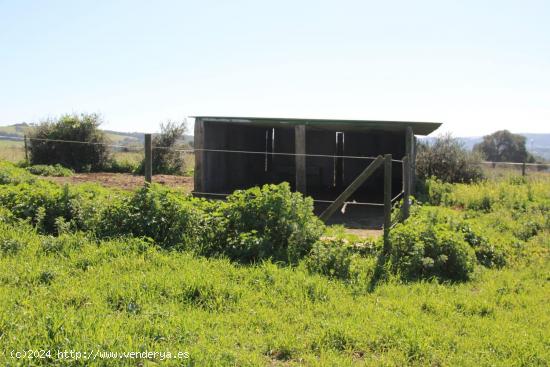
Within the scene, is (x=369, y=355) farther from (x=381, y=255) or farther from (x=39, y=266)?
(x=39, y=266)

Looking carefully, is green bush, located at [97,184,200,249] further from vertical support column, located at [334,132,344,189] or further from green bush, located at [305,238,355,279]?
vertical support column, located at [334,132,344,189]

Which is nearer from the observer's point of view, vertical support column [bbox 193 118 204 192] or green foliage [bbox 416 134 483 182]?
vertical support column [bbox 193 118 204 192]

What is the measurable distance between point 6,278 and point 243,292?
2661mm

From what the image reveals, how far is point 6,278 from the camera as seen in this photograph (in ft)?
18.6

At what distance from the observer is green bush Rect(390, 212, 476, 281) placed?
665 cm

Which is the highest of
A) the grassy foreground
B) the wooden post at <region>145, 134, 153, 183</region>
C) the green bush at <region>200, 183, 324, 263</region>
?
the wooden post at <region>145, 134, 153, 183</region>

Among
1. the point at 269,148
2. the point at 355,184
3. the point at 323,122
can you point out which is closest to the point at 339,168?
the point at 269,148

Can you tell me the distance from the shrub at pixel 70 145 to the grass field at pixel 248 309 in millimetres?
14145

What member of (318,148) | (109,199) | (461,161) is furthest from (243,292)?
(461,161)

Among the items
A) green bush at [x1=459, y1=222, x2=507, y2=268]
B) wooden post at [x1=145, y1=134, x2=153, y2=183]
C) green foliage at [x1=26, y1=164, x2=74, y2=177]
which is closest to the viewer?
green bush at [x1=459, y1=222, x2=507, y2=268]

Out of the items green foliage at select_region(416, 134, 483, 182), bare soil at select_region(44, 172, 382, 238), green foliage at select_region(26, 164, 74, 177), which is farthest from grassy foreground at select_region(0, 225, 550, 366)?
green foliage at select_region(416, 134, 483, 182)

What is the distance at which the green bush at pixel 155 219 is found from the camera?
7352 millimetres

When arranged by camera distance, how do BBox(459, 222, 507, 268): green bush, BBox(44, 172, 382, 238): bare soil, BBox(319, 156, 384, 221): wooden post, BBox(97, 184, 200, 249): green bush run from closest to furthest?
BBox(97, 184, 200, 249): green bush < BBox(459, 222, 507, 268): green bush < BBox(319, 156, 384, 221): wooden post < BBox(44, 172, 382, 238): bare soil

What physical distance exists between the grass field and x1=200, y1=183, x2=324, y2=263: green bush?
29 cm
